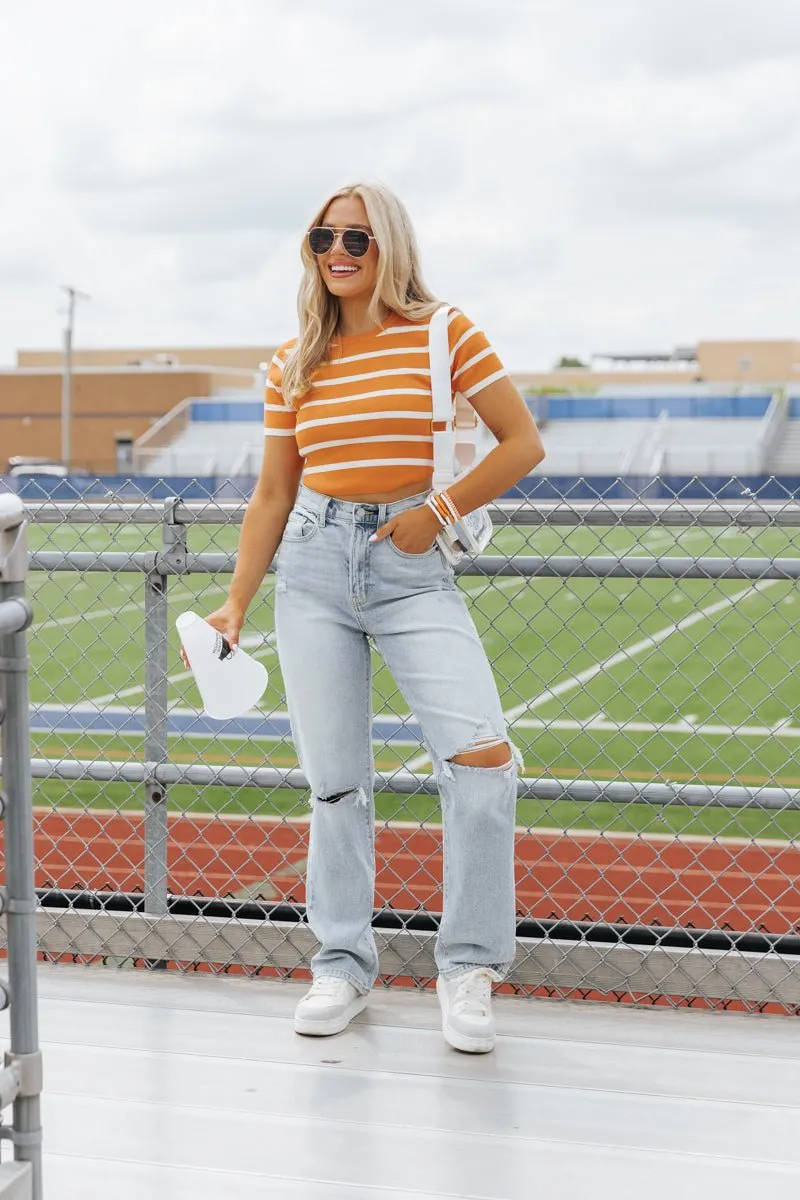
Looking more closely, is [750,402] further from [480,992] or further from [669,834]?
[480,992]

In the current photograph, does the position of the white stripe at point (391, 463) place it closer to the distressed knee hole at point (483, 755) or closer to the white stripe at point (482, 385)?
the white stripe at point (482, 385)

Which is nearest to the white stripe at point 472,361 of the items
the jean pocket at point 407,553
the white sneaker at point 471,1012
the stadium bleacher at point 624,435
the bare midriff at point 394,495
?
the bare midriff at point 394,495

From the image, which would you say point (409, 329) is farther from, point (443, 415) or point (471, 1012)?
point (471, 1012)

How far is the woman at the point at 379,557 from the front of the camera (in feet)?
10.7

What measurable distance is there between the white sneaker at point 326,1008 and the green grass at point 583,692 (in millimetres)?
848

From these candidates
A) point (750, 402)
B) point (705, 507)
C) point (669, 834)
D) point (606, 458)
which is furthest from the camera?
point (750, 402)

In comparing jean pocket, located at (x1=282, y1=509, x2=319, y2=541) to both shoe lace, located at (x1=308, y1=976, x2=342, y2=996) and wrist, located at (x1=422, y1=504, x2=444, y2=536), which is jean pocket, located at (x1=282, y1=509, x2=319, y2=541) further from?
shoe lace, located at (x1=308, y1=976, x2=342, y2=996)

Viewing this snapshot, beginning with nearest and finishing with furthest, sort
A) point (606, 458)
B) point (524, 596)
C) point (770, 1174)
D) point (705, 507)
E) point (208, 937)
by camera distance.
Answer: point (770, 1174), point (705, 507), point (208, 937), point (524, 596), point (606, 458)

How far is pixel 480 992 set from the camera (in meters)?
3.42

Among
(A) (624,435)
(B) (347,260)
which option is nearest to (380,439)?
(B) (347,260)

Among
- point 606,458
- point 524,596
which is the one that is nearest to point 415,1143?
point 524,596

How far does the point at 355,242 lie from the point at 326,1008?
5.93ft

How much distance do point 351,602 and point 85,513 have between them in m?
1.14

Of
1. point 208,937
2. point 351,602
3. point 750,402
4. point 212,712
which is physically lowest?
point 208,937
